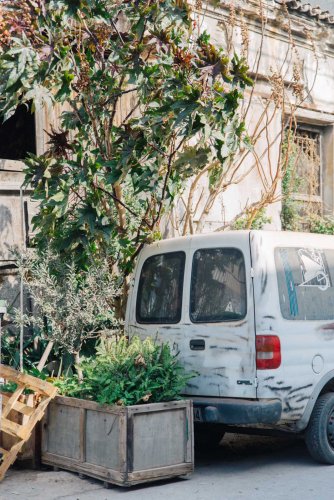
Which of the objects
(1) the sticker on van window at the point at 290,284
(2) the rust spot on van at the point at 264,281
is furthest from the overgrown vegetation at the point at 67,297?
(1) the sticker on van window at the point at 290,284

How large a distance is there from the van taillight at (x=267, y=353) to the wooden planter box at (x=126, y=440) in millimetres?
707

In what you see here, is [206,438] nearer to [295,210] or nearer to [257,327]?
[257,327]

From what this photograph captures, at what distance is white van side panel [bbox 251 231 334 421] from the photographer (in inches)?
279

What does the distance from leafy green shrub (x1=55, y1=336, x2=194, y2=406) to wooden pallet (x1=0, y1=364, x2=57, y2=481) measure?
0.37m

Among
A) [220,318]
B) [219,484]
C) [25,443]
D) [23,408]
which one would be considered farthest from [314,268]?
[25,443]

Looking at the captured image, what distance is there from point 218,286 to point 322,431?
1.52m

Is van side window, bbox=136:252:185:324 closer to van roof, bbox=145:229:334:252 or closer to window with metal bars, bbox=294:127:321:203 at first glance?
van roof, bbox=145:229:334:252

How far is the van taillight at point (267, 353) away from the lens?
7.03 meters

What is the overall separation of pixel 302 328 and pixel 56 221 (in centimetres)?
270

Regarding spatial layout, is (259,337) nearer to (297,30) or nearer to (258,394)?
(258,394)

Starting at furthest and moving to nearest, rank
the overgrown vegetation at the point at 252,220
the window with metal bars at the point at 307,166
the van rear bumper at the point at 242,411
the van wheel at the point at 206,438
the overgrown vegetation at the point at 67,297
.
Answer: the window with metal bars at the point at 307,166
the overgrown vegetation at the point at 252,220
the van wheel at the point at 206,438
the overgrown vegetation at the point at 67,297
the van rear bumper at the point at 242,411

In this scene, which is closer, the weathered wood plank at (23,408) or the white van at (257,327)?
the white van at (257,327)

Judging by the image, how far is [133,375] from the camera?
7250 mm

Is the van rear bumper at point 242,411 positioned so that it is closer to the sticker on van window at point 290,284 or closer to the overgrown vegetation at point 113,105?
the sticker on van window at point 290,284
